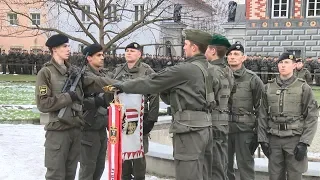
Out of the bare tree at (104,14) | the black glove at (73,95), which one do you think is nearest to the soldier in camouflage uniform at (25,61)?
the bare tree at (104,14)

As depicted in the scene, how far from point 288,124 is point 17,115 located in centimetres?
886

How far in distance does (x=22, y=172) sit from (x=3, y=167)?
45 centimetres

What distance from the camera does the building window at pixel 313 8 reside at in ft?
99.4

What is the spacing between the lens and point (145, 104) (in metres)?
5.79

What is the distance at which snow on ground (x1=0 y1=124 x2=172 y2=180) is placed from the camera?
275 inches

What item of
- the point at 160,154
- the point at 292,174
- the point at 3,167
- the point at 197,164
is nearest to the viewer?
the point at 197,164

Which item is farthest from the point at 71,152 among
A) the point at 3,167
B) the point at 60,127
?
the point at 3,167

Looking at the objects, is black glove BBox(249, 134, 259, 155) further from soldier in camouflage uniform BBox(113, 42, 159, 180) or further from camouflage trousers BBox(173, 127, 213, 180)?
camouflage trousers BBox(173, 127, 213, 180)

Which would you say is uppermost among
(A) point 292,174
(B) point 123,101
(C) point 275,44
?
(C) point 275,44

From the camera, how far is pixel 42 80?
473cm

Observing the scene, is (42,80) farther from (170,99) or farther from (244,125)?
(244,125)

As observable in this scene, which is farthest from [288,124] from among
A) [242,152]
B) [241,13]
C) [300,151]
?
[241,13]

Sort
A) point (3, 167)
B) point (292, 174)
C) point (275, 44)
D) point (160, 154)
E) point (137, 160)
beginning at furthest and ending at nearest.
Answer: point (275, 44), point (3, 167), point (160, 154), point (137, 160), point (292, 174)

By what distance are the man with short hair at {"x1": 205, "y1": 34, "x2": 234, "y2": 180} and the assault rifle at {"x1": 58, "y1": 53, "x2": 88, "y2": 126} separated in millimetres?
1559
